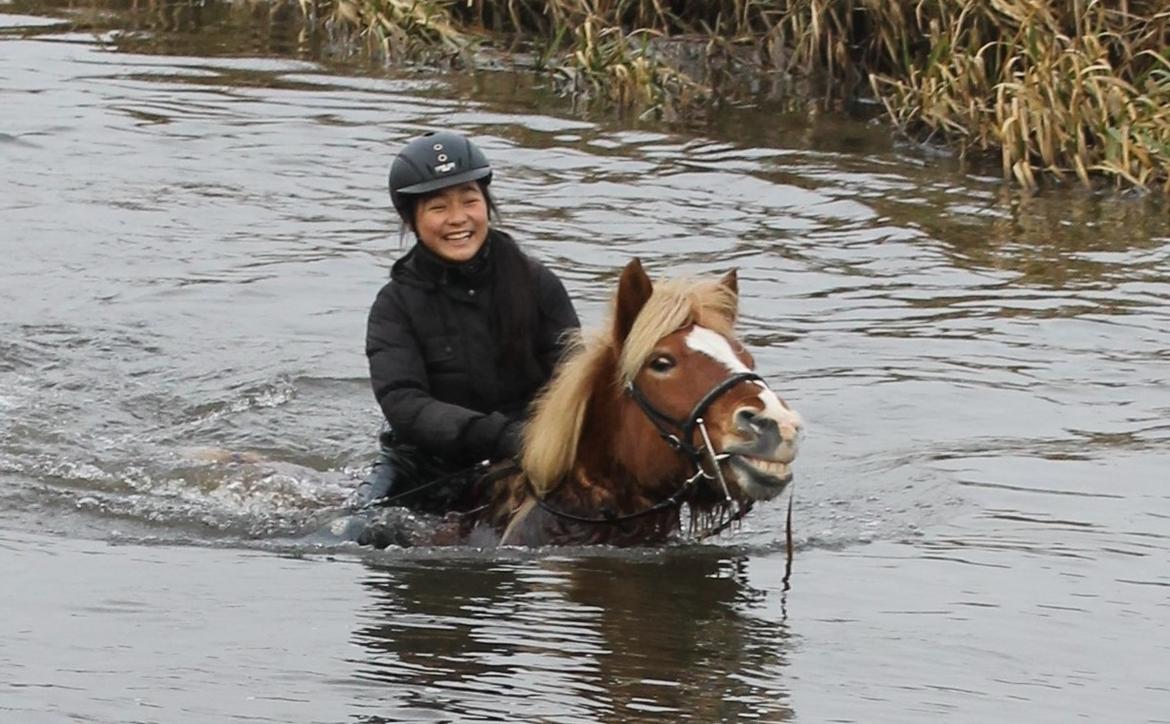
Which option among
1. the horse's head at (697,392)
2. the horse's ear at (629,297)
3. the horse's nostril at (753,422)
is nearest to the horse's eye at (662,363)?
the horse's head at (697,392)

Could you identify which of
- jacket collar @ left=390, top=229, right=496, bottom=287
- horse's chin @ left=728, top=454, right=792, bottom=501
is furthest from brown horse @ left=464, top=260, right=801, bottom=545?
jacket collar @ left=390, top=229, right=496, bottom=287

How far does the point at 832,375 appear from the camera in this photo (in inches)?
420

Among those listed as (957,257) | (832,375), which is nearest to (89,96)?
(957,257)

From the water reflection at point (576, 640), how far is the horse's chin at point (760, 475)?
1.44 feet

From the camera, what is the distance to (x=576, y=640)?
6.21 m

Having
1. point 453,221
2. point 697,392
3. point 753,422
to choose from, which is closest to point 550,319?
point 453,221

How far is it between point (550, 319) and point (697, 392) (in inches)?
47.9

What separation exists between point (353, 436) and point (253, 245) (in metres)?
3.40

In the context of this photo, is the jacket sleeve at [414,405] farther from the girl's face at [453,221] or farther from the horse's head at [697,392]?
the horse's head at [697,392]

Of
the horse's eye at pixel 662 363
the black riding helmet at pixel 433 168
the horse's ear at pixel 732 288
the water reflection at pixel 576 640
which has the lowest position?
the water reflection at pixel 576 640

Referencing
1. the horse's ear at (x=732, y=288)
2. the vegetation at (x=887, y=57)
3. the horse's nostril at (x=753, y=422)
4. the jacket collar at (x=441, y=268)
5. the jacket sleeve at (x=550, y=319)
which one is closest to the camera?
the horse's nostril at (x=753, y=422)

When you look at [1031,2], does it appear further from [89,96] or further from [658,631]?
[658,631]

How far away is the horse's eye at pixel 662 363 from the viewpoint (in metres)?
6.41

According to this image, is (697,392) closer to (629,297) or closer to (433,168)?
(629,297)
